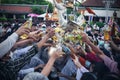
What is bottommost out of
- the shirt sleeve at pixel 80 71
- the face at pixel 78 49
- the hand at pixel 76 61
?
the shirt sleeve at pixel 80 71

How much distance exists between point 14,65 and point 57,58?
10.6 inches

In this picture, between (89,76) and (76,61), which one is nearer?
(89,76)

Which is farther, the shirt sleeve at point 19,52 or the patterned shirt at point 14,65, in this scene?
the shirt sleeve at point 19,52

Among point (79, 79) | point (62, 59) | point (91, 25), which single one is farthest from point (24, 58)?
point (91, 25)

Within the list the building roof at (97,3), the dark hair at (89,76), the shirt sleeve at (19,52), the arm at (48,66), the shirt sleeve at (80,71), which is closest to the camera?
the arm at (48,66)

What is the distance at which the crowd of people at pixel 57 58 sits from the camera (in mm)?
1404

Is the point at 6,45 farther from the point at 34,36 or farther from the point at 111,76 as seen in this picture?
the point at 111,76

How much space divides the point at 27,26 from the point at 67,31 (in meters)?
0.30

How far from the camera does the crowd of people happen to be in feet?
4.61

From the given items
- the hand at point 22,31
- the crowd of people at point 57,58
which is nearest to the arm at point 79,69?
the crowd of people at point 57,58

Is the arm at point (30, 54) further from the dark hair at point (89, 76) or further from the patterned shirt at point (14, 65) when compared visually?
the dark hair at point (89, 76)

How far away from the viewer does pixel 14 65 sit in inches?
58.4

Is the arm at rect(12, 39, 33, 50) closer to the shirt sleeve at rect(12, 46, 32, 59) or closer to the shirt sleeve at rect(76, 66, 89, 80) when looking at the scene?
the shirt sleeve at rect(12, 46, 32, 59)

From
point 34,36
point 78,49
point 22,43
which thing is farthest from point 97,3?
point 22,43
